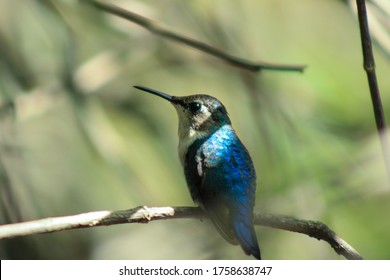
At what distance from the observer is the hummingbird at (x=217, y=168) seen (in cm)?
295

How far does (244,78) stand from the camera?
12.3ft

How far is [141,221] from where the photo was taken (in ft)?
7.30

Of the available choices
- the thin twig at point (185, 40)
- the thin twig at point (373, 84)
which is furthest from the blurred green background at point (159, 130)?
the thin twig at point (373, 84)

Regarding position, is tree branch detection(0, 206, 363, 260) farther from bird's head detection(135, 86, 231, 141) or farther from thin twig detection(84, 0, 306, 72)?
bird's head detection(135, 86, 231, 141)

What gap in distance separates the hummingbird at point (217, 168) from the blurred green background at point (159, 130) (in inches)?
8.3

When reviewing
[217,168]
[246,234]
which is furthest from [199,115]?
[246,234]

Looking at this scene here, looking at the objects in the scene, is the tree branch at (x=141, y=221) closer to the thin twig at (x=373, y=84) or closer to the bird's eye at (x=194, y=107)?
the thin twig at (x=373, y=84)

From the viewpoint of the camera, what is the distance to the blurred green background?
3432 mm

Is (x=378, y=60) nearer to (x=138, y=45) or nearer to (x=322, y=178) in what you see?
(x=322, y=178)

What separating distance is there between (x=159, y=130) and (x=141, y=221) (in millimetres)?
1903
